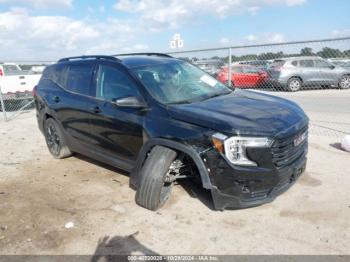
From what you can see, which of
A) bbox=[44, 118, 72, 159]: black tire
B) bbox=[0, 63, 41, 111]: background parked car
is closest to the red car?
bbox=[0, 63, 41, 111]: background parked car

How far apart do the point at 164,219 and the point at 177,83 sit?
181 centimetres

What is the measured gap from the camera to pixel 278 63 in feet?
46.0

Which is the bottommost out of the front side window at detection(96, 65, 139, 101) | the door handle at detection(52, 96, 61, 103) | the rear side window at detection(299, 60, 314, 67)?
the rear side window at detection(299, 60, 314, 67)

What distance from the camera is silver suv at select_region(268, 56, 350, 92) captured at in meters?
14.7

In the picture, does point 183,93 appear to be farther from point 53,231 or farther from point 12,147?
point 12,147

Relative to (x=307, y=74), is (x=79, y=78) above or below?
above

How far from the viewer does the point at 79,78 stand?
5.76 metres

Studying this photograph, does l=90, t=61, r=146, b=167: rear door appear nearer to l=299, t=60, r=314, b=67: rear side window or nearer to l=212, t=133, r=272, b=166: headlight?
l=212, t=133, r=272, b=166: headlight

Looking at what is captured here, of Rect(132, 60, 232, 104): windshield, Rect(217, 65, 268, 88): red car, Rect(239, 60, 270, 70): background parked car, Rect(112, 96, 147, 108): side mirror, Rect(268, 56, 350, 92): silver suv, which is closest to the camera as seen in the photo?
Rect(112, 96, 147, 108): side mirror

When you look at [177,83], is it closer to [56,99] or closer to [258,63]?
[56,99]

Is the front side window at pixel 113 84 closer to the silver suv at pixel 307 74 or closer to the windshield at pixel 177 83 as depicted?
the windshield at pixel 177 83

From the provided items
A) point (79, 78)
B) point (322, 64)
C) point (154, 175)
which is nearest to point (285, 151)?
point (154, 175)

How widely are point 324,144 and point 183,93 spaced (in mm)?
3518

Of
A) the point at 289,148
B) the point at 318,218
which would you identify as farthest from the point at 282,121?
the point at 318,218
